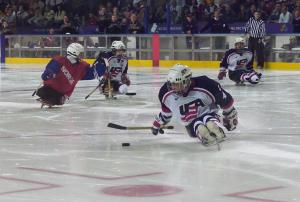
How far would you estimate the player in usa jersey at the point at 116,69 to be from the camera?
1283cm

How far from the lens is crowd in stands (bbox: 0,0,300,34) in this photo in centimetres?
2231

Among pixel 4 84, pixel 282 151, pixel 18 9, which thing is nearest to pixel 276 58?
pixel 4 84

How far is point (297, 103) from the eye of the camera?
441 inches

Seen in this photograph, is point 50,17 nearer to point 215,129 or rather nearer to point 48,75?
point 48,75

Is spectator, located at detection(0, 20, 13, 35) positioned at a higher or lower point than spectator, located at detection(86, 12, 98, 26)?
lower

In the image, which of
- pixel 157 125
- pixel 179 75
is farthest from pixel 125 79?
pixel 179 75

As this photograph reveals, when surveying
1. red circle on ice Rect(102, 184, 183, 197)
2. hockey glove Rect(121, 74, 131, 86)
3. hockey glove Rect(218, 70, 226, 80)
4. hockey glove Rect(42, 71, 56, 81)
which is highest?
hockey glove Rect(42, 71, 56, 81)

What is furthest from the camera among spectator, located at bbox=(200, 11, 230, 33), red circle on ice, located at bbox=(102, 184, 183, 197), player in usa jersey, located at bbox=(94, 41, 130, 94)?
spectator, located at bbox=(200, 11, 230, 33)

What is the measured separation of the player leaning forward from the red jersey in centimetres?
414

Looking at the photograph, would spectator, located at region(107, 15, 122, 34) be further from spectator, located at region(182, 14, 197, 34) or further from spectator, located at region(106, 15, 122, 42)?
spectator, located at region(182, 14, 197, 34)

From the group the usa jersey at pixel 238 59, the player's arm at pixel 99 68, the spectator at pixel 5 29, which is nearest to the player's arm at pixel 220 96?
the player's arm at pixel 99 68

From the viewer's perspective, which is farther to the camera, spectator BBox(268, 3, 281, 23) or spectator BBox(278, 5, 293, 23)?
spectator BBox(268, 3, 281, 23)

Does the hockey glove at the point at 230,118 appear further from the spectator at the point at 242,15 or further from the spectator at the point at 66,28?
the spectator at the point at 66,28

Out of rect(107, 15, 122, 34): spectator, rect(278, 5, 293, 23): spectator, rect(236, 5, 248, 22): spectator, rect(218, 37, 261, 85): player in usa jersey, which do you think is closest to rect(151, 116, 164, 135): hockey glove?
rect(218, 37, 261, 85): player in usa jersey
